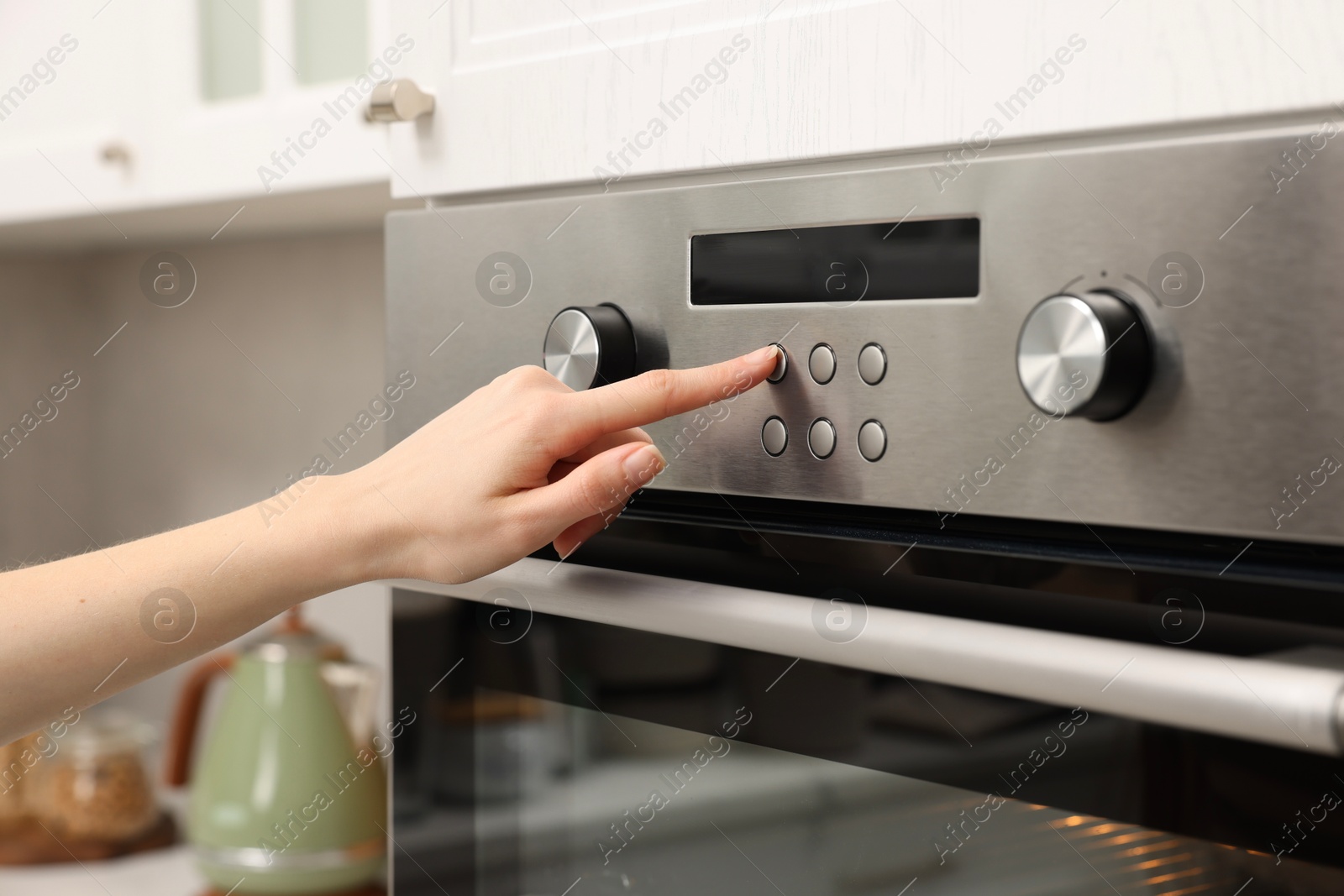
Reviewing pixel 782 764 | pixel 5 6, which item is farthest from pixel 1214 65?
pixel 5 6

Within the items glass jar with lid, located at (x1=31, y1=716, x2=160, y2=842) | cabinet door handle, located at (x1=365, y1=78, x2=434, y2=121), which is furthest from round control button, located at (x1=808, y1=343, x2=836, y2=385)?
glass jar with lid, located at (x1=31, y1=716, x2=160, y2=842)

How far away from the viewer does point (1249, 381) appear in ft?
1.17

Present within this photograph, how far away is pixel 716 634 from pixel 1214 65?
270mm

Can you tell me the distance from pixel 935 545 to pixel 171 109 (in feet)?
2.86

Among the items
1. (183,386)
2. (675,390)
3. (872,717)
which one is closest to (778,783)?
(872,717)

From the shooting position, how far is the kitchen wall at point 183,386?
1491 mm

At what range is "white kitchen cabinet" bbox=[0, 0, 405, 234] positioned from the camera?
91 cm

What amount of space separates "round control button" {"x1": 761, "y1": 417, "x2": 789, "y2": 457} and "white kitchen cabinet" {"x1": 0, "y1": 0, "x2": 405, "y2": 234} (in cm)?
44

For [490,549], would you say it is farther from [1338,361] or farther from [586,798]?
[1338,361]

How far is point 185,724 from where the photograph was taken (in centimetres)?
141

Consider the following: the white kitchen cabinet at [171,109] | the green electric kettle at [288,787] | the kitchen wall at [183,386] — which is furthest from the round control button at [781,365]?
the kitchen wall at [183,386]

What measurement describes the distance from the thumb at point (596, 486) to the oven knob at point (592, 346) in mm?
54

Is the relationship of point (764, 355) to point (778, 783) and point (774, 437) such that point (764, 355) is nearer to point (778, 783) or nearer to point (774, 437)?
point (774, 437)

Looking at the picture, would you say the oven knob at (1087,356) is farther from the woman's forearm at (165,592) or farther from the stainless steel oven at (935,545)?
the woman's forearm at (165,592)
